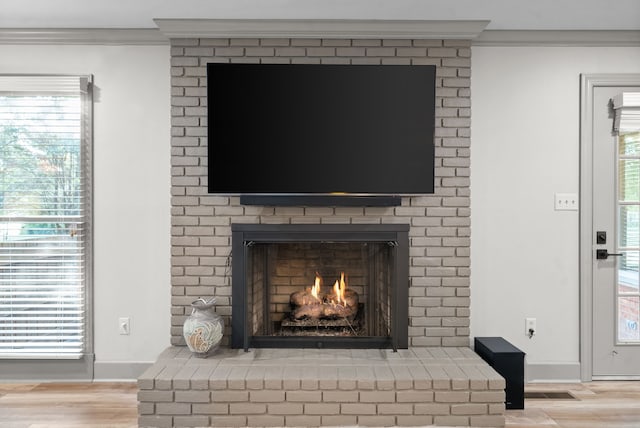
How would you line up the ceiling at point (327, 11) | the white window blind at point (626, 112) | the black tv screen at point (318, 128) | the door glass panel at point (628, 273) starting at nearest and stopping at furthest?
1. the ceiling at point (327, 11)
2. the black tv screen at point (318, 128)
3. the white window blind at point (626, 112)
4. the door glass panel at point (628, 273)

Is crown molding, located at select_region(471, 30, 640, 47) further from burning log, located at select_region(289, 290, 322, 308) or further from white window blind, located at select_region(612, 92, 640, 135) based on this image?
burning log, located at select_region(289, 290, 322, 308)

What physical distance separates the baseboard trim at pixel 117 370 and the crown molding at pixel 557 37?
117 inches

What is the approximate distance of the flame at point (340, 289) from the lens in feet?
10.8

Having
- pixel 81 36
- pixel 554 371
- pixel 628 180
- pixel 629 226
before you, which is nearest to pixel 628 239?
pixel 629 226

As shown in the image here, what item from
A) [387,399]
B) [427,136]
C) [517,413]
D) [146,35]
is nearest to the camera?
[387,399]

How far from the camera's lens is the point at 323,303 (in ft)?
10.9

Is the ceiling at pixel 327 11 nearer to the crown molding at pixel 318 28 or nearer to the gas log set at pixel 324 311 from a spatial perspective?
the crown molding at pixel 318 28

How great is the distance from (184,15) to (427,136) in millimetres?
1587

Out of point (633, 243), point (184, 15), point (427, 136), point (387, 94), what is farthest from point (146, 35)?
point (633, 243)

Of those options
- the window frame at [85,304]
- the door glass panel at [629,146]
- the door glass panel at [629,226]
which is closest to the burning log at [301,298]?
the window frame at [85,304]

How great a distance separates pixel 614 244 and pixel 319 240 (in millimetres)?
1901

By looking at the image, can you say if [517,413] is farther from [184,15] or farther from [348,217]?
[184,15]

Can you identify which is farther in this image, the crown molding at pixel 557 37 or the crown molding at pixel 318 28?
the crown molding at pixel 557 37

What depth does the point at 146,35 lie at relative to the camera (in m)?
3.25
